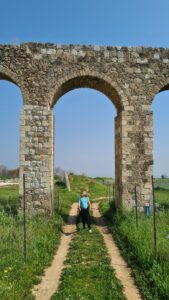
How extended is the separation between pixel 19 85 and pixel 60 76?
167 cm

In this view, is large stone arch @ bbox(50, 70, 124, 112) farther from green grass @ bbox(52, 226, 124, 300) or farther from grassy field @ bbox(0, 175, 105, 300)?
green grass @ bbox(52, 226, 124, 300)

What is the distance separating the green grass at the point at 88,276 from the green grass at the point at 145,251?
0.54 metres

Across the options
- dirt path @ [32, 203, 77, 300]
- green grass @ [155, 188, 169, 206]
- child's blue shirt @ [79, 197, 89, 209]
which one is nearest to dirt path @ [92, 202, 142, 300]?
child's blue shirt @ [79, 197, 89, 209]

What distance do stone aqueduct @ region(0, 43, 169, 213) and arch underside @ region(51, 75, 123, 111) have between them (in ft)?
0.19

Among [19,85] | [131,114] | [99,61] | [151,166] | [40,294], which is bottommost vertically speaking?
[40,294]

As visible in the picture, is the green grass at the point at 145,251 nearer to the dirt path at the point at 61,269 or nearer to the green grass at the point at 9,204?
the dirt path at the point at 61,269

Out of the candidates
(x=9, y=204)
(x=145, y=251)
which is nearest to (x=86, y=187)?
(x=9, y=204)

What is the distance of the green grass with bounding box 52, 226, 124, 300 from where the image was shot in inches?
240

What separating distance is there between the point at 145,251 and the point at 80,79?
8616 mm

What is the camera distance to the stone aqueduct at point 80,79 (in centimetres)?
1379

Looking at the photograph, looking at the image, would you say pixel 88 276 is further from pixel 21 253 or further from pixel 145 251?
pixel 21 253

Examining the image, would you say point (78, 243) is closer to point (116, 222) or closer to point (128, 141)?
point (116, 222)

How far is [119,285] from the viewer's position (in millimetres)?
6621

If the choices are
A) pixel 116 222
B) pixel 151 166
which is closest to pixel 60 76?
pixel 151 166
